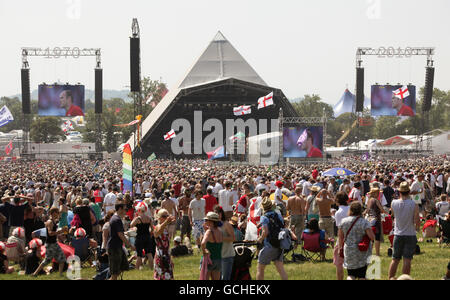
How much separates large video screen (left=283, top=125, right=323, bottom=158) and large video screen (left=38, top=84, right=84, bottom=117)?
859 inches

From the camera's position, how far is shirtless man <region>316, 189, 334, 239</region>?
482 inches

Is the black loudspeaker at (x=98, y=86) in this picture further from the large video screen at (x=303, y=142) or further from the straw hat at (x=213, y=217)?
the straw hat at (x=213, y=217)

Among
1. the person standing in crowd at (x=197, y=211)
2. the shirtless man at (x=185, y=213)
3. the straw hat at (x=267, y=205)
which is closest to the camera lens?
the straw hat at (x=267, y=205)

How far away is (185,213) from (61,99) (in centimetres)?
4468

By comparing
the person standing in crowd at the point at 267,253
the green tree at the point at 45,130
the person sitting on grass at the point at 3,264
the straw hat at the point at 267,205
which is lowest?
the person sitting on grass at the point at 3,264

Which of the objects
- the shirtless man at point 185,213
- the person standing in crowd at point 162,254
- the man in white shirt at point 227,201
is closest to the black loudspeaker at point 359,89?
the shirtless man at point 185,213

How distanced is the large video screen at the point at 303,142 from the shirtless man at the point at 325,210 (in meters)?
29.3

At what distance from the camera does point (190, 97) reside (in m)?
70.1

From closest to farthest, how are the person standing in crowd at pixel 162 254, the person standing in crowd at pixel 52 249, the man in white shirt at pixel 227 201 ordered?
the person standing in crowd at pixel 162 254
the person standing in crowd at pixel 52 249
the man in white shirt at pixel 227 201

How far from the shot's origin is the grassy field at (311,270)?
32.1 ft

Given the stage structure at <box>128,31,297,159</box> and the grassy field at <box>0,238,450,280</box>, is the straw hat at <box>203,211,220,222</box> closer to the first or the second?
the grassy field at <box>0,238,450,280</box>

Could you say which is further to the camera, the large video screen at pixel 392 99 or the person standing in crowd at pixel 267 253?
the large video screen at pixel 392 99

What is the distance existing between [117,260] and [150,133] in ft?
196
